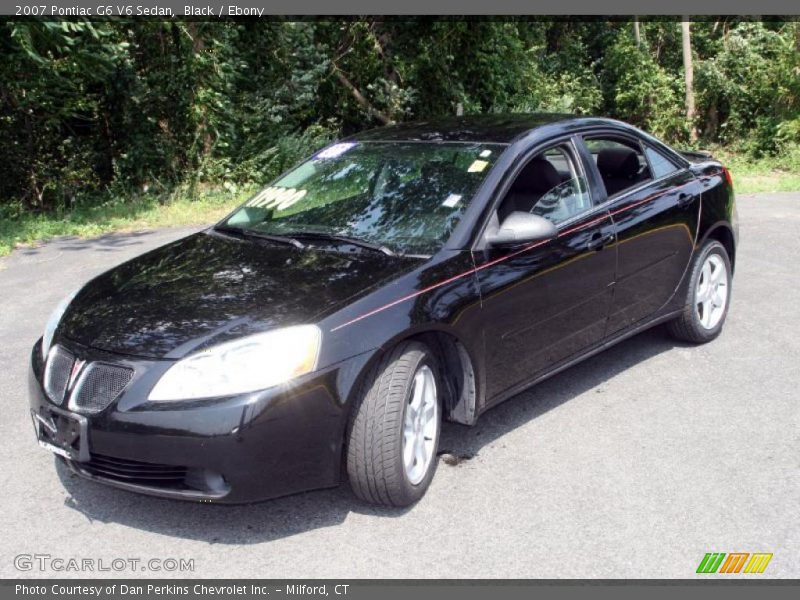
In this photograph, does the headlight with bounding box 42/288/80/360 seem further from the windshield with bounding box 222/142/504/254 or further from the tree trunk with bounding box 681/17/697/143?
the tree trunk with bounding box 681/17/697/143

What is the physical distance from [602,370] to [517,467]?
1.51m

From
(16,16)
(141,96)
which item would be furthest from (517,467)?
(141,96)

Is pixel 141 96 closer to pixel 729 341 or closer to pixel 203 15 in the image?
pixel 203 15

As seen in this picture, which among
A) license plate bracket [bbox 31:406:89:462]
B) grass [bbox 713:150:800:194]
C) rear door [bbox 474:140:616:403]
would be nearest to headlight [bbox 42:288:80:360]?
license plate bracket [bbox 31:406:89:462]

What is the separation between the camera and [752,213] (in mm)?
11070

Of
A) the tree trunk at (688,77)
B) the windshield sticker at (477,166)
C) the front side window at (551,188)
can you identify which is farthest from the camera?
the tree trunk at (688,77)

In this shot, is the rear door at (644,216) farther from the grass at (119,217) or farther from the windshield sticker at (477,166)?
the grass at (119,217)

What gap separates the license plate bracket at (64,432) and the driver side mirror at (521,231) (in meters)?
1.97

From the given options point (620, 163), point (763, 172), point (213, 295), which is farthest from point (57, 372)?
point (763, 172)

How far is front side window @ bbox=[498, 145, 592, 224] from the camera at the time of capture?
466 centimetres

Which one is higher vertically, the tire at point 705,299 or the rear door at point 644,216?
the rear door at point 644,216

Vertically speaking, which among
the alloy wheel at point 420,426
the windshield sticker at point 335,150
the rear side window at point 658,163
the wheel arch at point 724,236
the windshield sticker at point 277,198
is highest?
the windshield sticker at point 335,150

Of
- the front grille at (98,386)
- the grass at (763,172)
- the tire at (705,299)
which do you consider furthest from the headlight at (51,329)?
the grass at (763,172)

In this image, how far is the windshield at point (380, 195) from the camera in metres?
4.32
